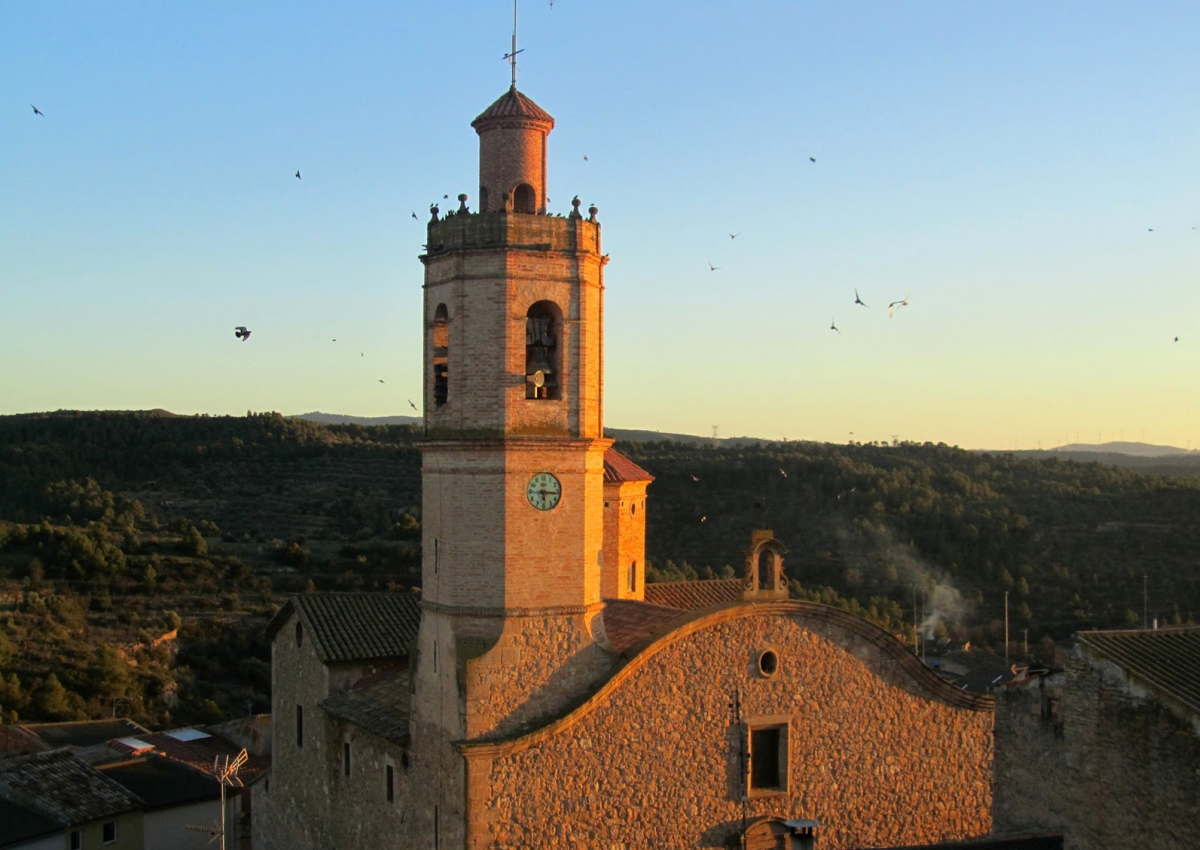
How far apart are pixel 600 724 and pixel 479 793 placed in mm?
1858

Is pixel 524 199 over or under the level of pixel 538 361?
over

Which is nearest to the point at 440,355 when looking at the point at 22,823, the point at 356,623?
the point at 356,623

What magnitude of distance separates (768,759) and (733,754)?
27.5 inches

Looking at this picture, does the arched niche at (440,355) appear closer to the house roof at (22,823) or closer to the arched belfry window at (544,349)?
the arched belfry window at (544,349)

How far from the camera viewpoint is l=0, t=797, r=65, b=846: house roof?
20795 millimetres

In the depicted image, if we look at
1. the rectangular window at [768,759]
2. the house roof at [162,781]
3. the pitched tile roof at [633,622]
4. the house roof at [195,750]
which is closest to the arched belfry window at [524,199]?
the pitched tile roof at [633,622]

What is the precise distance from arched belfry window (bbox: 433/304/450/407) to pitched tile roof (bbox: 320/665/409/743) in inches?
188

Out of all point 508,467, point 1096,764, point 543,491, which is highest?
point 508,467

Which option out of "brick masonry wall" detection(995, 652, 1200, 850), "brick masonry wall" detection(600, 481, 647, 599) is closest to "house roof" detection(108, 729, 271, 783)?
"brick masonry wall" detection(600, 481, 647, 599)

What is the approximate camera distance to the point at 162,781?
80.7 feet

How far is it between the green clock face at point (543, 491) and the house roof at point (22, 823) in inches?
488

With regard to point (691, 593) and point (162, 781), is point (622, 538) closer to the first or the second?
point (691, 593)

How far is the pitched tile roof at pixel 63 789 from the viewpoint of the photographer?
71.9 feet

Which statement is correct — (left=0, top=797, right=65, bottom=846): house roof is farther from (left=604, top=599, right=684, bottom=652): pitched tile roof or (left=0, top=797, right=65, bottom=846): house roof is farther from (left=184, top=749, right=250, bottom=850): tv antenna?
(left=604, top=599, right=684, bottom=652): pitched tile roof
